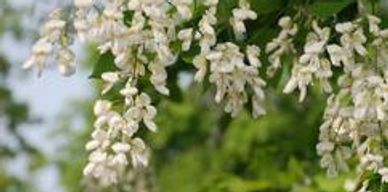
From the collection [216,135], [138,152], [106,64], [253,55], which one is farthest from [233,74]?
[216,135]

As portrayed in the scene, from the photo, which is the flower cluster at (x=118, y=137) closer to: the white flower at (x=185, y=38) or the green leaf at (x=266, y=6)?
the white flower at (x=185, y=38)

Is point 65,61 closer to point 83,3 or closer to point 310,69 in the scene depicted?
point 83,3

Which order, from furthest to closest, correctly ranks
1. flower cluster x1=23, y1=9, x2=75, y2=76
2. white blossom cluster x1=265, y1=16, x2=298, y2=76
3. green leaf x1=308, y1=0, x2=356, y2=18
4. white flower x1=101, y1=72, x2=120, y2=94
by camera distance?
white blossom cluster x1=265, y1=16, x2=298, y2=76
green leaf x1=308, y1=0, x2=356, y2=18
white flower x1=101, y1=72, x2=120, y2=94
flower cluster x1=23, y1=9, x2=75, y2=76

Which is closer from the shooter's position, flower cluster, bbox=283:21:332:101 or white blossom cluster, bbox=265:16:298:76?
flower cluster, bbox=283:21:332:101

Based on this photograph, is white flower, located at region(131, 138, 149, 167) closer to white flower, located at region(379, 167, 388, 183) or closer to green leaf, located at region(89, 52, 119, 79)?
green leaf, located at region(89, 52, 119, 79)

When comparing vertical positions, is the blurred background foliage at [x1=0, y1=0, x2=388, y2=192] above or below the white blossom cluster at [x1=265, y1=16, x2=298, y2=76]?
above

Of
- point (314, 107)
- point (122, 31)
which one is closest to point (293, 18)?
point (122, 31)

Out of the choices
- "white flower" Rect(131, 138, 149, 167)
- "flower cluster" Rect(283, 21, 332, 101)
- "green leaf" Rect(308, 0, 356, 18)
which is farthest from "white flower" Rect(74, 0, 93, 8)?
"green leaf" Rect(308, 0, 356, 18)
